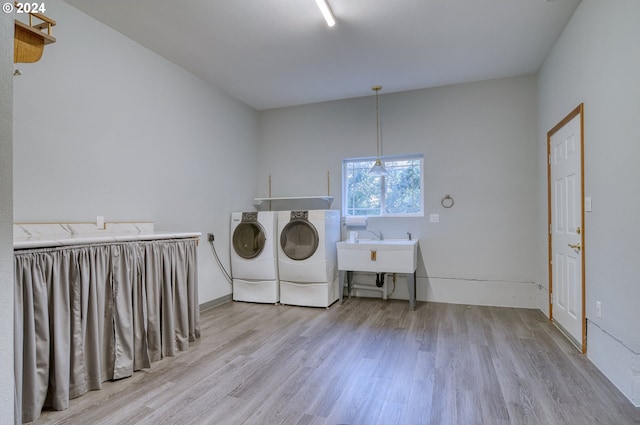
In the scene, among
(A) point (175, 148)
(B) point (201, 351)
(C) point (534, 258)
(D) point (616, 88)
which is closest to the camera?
(D) point (616, 88)

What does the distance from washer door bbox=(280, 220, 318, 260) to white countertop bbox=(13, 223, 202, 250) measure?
1.42 m

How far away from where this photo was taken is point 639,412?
1.85 m

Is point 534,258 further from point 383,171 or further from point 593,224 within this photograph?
point 383,171

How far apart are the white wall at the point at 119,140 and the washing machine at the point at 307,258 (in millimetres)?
846

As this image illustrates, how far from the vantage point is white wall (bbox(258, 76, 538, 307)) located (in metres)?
4.05

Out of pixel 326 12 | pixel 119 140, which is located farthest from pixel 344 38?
pixel 119 140

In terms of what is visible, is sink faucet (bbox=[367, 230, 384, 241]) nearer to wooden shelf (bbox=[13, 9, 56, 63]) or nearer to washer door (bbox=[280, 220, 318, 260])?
washer door (bbox=[280, 220, 318, 260])

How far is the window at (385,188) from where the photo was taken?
15.1 ft

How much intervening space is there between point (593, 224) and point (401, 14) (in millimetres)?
2277

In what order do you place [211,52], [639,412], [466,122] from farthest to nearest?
[466,122] < [211,52] < [639,412]

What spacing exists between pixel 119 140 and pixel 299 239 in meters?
2.25

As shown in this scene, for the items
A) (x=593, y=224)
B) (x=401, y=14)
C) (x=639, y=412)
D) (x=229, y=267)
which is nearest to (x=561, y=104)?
(x=593, y=224)

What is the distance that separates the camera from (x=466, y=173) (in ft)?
14.1

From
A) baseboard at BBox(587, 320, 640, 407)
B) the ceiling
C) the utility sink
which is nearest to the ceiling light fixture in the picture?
the ceiling
